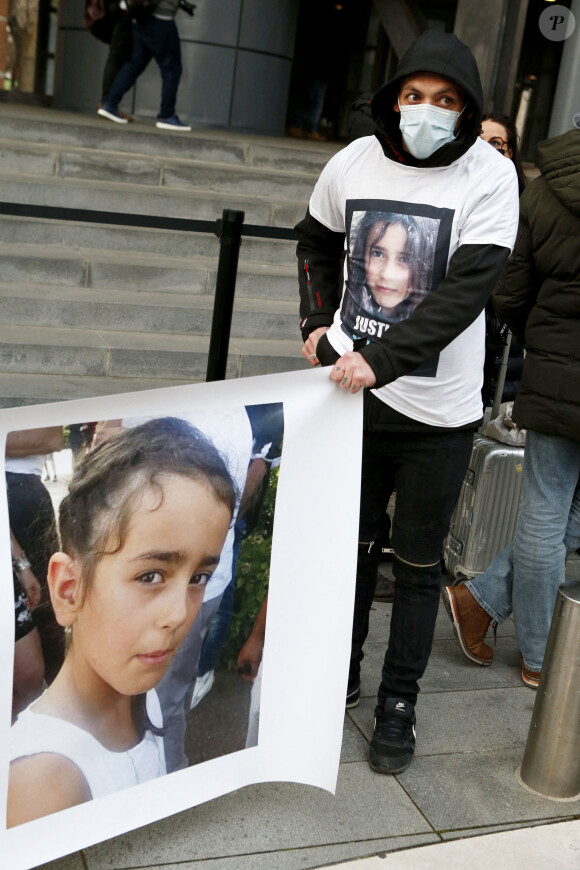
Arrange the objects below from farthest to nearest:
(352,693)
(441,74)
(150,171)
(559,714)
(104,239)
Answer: (150,171) → (104,239) → (352,693) → (559,714) → (441,74)

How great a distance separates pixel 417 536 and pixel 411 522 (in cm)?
4

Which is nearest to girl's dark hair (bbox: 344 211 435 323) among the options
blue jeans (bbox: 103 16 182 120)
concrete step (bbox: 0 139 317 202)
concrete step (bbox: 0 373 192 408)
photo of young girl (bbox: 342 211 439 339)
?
photo of young girl (bbox: 342 211 439 339)

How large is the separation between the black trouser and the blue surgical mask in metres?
1.26

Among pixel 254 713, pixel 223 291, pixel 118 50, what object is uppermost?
pixel 118 50

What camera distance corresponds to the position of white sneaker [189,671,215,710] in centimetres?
249

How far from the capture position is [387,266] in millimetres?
2723

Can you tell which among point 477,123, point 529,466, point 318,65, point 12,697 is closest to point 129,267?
point 529,466

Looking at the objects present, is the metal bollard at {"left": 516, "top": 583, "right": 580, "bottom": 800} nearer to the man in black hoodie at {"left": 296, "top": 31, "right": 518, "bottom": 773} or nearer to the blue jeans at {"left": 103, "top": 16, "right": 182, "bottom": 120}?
the man in black hoodie at {"left": 296, "top": 31, "right": 518, "bottom": 773}

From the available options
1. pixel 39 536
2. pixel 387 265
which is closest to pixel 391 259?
pixel 387 265

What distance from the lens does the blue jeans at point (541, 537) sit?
11.0ft

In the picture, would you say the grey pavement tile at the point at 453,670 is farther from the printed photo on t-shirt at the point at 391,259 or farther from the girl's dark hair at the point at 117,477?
the girl's dark hair at the point at 117,477

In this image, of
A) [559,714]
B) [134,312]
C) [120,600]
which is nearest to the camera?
[120,600]

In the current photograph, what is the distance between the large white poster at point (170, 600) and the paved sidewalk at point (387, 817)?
0.39 feet

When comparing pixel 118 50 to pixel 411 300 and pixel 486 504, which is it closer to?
pixel 486 504
